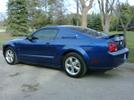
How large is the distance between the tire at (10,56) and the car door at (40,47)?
18.1 inches

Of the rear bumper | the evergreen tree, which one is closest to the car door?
the rear bumper

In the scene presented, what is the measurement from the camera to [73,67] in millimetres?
7250

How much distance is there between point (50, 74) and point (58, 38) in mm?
1044

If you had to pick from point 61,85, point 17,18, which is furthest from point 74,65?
point 17,18

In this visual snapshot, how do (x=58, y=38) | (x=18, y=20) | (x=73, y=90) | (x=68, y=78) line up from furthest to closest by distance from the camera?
(x=18, y=20) < (x=58, y=38) < (x=68, y=78) < (x=73, y=90)

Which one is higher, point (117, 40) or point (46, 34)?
point (46, 34)

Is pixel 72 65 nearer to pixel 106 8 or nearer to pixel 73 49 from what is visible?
pixel 73 49

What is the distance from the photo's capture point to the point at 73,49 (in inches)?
282

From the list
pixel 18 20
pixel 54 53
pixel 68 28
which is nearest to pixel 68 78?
pixel 54 53

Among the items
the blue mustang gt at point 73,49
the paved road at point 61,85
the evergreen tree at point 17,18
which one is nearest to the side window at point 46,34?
the blue mustang gt at point 73,49

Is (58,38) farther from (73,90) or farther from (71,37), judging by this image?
(73,90)

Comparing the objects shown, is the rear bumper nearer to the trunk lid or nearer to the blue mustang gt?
the blue mustang gt

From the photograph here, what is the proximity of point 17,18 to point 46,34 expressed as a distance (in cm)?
2116

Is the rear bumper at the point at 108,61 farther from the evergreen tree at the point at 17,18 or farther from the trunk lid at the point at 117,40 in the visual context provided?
the evergreen tree at the point at 17,18
